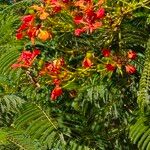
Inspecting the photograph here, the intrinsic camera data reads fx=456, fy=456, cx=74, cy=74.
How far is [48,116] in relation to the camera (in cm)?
226

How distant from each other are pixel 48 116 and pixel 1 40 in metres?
0.57

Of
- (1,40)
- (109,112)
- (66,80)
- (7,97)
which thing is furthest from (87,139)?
(1,40)

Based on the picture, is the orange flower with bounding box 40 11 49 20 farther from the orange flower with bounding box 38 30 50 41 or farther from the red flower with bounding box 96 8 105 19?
the red flower with bounding box 96 8 105 19

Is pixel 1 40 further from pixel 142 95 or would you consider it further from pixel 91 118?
pixel 142 95

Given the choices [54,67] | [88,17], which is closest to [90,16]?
[88,17]

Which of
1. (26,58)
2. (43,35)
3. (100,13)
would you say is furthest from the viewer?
(26,58)

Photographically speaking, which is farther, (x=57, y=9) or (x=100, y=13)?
(x=57, y=9)

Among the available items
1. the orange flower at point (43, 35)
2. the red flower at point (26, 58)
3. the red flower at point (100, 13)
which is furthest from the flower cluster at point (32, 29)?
the red flower at point (100, 13)

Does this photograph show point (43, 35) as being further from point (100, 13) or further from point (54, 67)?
point (100, 13)

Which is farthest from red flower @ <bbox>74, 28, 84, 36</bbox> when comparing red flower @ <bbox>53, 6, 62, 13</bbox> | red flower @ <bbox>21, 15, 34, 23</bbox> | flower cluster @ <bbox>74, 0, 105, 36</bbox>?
red flower @ <bbox>21, 15, 34, 23</bbox>

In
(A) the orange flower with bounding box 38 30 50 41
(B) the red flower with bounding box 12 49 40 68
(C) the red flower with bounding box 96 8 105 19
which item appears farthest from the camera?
(B) the red flower with bounding box 12 49 40 68

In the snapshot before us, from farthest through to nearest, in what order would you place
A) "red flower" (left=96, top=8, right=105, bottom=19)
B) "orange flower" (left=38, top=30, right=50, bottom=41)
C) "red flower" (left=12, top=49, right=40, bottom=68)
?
"red flower" (left=12, top=49, right=40, bottom=68) → "orange flower" (left=38, top=30, right=50, bottom=41) → "red flower" (left=96, top=8, right=105, bottom=19)

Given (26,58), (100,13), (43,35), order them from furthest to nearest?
(26,58)
(43,35)
(100,13)

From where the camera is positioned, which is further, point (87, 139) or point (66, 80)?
point (87, 139)
